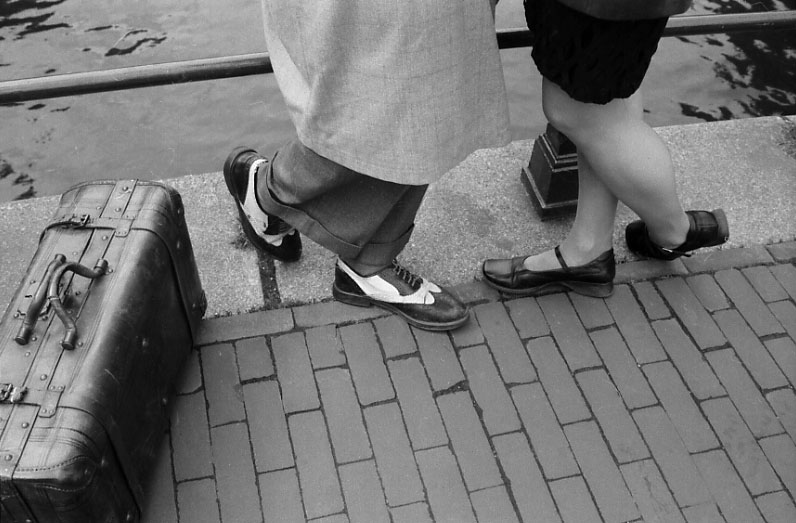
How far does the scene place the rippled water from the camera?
4137mm

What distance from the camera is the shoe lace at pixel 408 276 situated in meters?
2.38

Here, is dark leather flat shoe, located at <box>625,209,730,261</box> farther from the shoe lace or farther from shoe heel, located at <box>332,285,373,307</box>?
shoe heel, located at <box>332,285,373,307</box>

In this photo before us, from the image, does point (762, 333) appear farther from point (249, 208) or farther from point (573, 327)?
point (249, 208)

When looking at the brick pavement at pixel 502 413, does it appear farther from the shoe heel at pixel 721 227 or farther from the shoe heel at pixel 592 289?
the shoe heel at pixel 721 227

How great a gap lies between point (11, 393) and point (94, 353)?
0.60 ft

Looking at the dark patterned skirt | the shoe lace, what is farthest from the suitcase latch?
the dark patterned skirt

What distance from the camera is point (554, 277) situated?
8.14ft

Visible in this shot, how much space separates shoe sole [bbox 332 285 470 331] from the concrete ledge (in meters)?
0.07

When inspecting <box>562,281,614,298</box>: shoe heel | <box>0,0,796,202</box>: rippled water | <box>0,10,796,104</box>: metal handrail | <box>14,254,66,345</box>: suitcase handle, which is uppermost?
<box>0,10,796,104</box>: metal handrail

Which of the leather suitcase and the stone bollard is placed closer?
the leather suitcase

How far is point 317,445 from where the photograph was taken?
6.89 feet

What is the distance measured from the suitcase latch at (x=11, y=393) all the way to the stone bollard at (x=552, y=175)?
1.78 meters

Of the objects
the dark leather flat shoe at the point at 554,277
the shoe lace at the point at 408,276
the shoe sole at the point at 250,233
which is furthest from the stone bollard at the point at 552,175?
the shoe sole at the point at 250,233

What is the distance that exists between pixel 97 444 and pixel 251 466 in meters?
0.55
